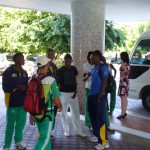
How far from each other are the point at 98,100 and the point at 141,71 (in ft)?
13.4

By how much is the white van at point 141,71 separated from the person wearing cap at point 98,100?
388 cm

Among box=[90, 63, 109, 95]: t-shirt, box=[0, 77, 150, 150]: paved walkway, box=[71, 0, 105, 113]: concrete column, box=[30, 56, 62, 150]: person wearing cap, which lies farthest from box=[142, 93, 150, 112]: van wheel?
box=[30, 56, 62, 150]: person wearing cap

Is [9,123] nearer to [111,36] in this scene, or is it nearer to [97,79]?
[97,79]

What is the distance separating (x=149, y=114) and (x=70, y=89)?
358cm

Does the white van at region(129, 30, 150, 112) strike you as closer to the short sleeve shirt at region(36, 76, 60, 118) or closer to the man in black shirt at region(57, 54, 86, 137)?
the man in black shirt at region(57, 54, 86, 137)

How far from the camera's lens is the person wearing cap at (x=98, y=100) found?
504cm

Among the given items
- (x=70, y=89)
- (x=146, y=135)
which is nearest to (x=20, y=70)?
(x=70, y=89)

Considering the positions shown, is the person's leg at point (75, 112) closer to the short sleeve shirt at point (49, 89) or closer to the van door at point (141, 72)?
the short sleeve shirt at point (49, 89)

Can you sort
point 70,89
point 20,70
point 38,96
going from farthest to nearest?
1. point 70,89
2. point 20,70
3. point 38,96

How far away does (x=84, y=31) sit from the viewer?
752 centimetres

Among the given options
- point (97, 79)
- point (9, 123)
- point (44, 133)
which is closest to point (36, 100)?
point (44, 133)

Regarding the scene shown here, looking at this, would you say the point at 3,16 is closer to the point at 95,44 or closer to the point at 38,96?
the point at 95,44

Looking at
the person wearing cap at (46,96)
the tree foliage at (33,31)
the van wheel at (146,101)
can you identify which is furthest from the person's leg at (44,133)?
the tree foliage at (33,31)

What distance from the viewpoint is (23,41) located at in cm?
2261
